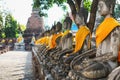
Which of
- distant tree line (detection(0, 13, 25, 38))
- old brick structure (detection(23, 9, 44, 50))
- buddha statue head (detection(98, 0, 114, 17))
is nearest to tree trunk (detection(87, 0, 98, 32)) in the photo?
buddha statue head (detection(98, 0, 114, 17))

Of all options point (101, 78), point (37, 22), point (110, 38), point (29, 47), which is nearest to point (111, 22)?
point (110, 38)

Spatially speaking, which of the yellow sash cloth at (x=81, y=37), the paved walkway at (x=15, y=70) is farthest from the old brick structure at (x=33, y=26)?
the yellow sash cloth at (x=81, y=37)

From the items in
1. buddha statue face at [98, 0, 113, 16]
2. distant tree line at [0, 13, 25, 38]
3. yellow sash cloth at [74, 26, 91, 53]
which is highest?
buddha statue face at [98, 0, 113, 16]

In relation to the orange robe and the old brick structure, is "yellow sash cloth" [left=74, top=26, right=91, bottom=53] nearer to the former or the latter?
the orange robe

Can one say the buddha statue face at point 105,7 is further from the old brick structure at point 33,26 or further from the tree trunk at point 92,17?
the old brick structure at point 33,26

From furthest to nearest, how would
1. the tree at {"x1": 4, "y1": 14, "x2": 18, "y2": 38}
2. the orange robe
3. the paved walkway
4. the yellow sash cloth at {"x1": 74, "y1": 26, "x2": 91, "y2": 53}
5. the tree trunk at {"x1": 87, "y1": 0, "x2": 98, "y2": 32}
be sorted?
the tree at {"x1": 4, "y1": 14, "x2": 18, "y2": 38} < the paved walkway < the tree trunk at {"x1": 87, "y1": 0, "x2": 98, "y2": 32} < the yellow sash cloth at {"x1": 74, "y1": 26, "x2": 91, "y2": 53} < the orange robe

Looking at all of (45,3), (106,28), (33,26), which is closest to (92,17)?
(45,3)

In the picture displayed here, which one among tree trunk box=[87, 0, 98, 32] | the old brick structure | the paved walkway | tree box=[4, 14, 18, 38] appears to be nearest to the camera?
tree trunk box=[87, 0, 98, 32]

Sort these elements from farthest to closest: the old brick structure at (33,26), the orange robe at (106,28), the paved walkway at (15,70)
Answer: the old brick structure at (33,26) → the paved walkway at (15,70) → the orange robe at (106,28)

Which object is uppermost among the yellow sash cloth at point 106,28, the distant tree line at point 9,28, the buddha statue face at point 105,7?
the buddha statue face at point 105,7

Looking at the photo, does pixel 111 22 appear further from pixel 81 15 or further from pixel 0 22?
pixel 0 22

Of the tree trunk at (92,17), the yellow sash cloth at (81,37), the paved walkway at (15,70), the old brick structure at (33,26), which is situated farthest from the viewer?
the old brick structure at (33,26)

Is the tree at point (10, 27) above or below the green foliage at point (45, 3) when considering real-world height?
below

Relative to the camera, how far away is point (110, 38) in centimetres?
504
